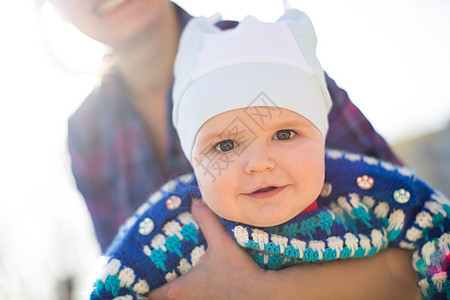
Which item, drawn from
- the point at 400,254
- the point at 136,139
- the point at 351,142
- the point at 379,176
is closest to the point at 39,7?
the point at 136,139

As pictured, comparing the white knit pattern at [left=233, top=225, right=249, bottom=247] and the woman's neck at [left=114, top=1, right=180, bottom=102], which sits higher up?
the woman's neck at [left=114, top=1, right=180, bottom=102]

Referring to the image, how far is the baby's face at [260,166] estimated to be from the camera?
0.95 metres

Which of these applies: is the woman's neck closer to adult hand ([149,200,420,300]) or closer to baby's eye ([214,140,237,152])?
baby's eye ([214,140,237,152])

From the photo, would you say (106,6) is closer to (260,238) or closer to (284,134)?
(284,134)

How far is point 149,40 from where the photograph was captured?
5.37 ft

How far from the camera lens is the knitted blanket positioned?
1.03 metres

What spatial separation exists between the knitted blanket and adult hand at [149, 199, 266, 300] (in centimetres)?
3

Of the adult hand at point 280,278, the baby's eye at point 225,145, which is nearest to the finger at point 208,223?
the adult hand at point 280,278

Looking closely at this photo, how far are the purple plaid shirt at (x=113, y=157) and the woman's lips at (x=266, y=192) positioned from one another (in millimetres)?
628

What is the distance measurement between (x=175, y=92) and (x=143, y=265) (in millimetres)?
529

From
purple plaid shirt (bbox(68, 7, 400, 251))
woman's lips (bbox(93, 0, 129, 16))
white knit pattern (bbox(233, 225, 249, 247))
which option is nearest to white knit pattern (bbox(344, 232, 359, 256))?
white knit pattern (bbox(233, 225, 249, 247))

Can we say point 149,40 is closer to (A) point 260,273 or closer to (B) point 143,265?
(B) point 143,265

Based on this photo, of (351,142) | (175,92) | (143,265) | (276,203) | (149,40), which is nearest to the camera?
(276,203)

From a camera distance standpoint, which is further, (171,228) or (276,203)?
(171,228)
